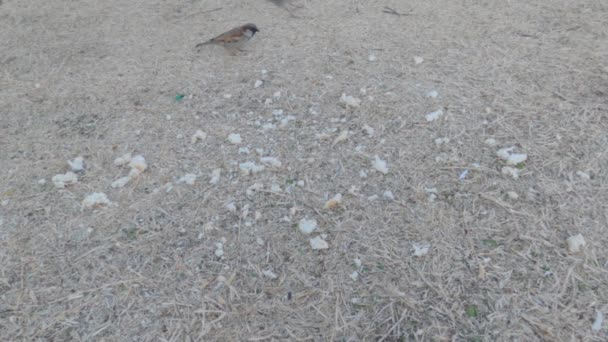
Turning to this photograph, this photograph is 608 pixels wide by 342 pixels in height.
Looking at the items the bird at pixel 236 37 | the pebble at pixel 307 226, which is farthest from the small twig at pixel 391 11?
the pebble at pixel 307 226

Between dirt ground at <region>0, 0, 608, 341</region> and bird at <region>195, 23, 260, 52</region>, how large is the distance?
0.34 feet

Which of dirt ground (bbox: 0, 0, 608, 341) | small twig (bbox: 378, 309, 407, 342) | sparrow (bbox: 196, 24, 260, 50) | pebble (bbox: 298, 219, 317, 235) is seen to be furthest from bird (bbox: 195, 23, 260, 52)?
small twig (bbox: 378, 309, 407, 342)

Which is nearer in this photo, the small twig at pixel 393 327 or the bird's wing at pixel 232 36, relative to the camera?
the small twig at pixel 393 327

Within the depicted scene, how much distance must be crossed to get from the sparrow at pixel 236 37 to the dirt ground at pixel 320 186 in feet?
0.35

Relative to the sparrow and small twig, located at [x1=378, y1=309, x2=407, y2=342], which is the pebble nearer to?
small twig, located at [x1=378, y1=309, x2=407, y2=342]

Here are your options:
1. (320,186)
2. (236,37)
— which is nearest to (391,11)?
(236,37)

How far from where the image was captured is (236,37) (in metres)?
2.94

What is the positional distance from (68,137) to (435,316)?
2.04m

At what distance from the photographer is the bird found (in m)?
2.94

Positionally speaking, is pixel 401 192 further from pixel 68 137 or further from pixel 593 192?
pixel 68 137

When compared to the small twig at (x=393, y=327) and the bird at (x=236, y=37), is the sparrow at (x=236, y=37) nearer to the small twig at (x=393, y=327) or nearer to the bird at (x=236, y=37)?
the bird at (x=236, y=37)

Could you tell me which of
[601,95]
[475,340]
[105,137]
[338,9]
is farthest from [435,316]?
[338,9]

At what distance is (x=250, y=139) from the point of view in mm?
2223

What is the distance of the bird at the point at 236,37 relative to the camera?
2938 mm
